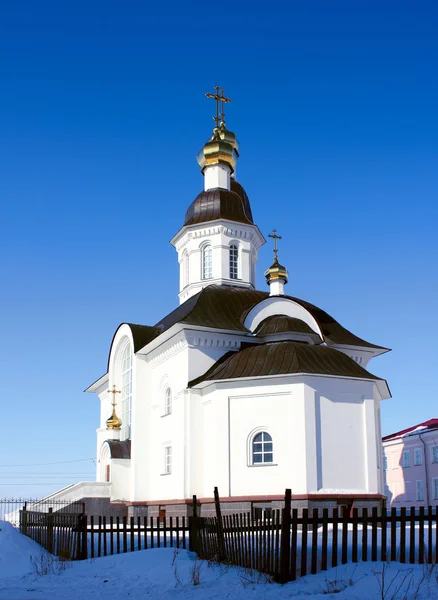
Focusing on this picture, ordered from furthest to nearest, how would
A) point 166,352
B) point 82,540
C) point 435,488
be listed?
point 435,488
point 166,352
point 82,540

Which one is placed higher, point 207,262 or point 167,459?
point 207,262

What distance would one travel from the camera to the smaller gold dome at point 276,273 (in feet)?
88.7

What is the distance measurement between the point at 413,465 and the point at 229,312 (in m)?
20.3

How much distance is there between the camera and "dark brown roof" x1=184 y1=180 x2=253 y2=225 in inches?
1173

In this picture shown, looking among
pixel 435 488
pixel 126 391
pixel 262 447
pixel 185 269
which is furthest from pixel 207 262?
pixel 435 488

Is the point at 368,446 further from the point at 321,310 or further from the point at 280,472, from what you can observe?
the point at 321,310

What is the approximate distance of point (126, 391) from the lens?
29.6 meters

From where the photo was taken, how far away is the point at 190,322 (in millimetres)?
23531

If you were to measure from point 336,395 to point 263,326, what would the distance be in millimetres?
4223

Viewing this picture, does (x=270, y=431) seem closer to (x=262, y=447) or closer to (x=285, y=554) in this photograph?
(x=262, y=447)

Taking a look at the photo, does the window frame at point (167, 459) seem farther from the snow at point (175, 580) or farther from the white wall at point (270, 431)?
the snow at point (175, 580)

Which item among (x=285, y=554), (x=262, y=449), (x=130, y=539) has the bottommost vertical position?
(x=130, y=539)

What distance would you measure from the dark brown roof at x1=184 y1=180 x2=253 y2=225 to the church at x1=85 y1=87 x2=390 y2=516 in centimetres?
6

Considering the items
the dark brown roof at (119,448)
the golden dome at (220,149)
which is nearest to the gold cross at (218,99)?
the golden dome at (220,149)
